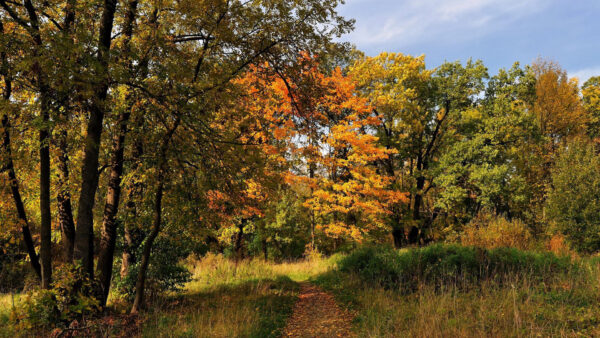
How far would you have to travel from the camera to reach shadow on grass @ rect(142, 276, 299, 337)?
5.66m

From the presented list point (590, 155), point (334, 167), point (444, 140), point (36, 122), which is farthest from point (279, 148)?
point (590, 155)

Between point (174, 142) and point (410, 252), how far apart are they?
8.88 m

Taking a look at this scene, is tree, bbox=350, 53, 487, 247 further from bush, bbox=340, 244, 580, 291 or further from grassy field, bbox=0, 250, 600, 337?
grassy field, bbox=0, 250, 600, 337

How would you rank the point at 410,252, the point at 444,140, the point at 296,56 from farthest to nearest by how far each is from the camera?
the point at 444,140
the point at 410,252
the point at 296,56

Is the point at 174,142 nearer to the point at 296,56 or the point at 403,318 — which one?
the point at 296,56

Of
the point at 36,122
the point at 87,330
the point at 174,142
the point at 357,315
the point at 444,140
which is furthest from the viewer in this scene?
the point at 444,140

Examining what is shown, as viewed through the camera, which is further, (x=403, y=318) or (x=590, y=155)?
(x=590, y=155)

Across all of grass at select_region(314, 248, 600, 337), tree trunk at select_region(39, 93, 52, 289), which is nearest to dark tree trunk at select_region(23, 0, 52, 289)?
tree trunk at select_region(39, 93, 52, 289)

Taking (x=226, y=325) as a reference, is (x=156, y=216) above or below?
above

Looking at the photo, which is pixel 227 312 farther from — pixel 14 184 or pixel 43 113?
pixel 14 184

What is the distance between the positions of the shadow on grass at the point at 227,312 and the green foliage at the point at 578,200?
51.3 feet

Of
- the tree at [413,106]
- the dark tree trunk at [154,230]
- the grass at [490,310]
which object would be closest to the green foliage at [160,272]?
the dark tree trunk at [154,230]

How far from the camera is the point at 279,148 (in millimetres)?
10883

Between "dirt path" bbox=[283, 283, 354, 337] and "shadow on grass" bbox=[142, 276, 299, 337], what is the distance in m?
0.25
